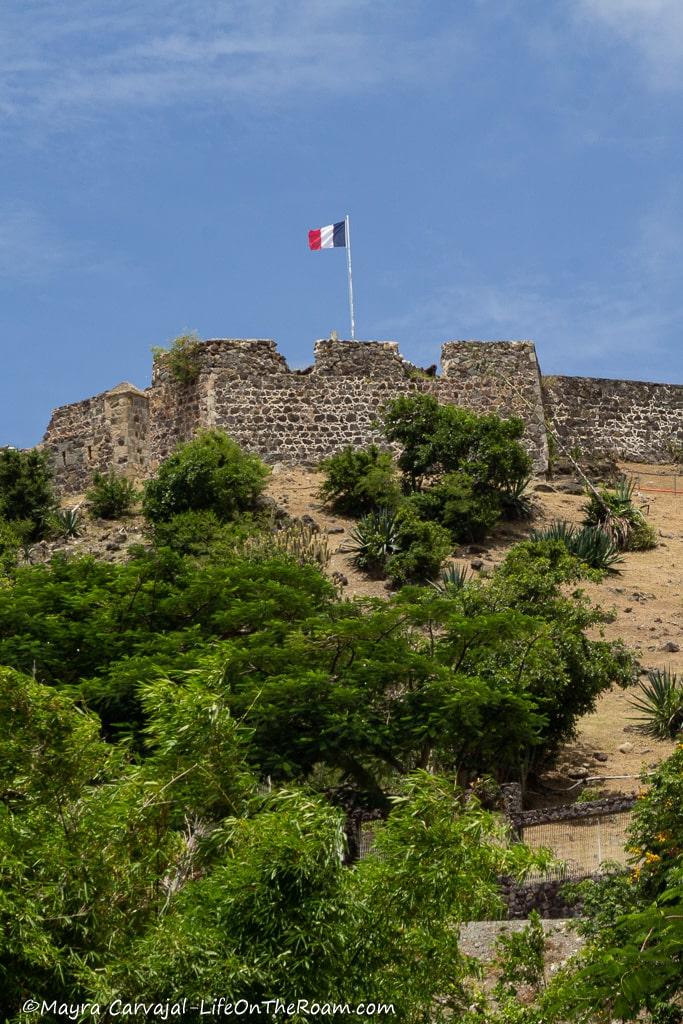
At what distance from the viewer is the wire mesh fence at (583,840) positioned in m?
21.9


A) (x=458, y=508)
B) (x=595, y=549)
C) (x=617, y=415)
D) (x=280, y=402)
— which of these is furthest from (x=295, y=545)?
(x=617, y=415)

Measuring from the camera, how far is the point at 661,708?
29.0m

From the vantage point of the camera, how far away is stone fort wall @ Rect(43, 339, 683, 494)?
41594mm

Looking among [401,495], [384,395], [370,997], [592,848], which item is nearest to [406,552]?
[401,495]

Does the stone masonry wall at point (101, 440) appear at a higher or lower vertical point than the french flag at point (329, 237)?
lower

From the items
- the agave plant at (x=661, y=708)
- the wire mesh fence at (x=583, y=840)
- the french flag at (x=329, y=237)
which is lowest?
the wire mesh fence at (x=583, y=840)

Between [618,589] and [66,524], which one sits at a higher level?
[66,524]

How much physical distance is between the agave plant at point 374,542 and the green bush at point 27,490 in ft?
19.9

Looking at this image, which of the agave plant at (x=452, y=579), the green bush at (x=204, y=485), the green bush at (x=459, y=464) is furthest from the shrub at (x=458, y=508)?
the green bush at (x=204, y=485)

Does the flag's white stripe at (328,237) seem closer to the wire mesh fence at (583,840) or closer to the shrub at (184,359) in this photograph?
the shrub at (184,359)

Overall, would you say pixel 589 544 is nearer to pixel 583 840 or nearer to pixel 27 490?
pixel 27 490

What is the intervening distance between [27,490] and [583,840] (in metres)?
19.1

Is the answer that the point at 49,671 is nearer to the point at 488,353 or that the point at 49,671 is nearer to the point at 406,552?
the point at 406,552

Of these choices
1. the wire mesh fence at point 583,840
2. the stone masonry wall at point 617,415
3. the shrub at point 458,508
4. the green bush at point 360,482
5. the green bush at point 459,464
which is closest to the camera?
the wire mesh fence at point 583,840
